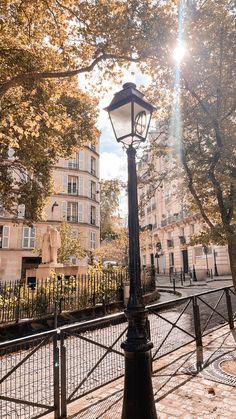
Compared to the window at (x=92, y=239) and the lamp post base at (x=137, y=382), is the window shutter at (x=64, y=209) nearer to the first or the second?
the window at (x=92, y=239)

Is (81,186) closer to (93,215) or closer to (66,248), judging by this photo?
(93,215)

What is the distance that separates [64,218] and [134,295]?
29.0 metres

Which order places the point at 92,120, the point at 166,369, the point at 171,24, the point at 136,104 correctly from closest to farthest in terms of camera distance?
1. the point at 136,104
2. the point at 166,369
3. the point at 171,24
4. the point at 92,120

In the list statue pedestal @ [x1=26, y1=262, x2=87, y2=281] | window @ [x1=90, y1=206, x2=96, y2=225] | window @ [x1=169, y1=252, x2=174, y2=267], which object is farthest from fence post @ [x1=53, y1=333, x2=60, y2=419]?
window @ [x1=169, y1=252, x2=174, y2=267]

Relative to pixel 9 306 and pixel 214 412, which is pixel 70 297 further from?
pixel 214 412

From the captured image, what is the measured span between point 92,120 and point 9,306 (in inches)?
278

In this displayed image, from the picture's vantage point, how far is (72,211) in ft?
109

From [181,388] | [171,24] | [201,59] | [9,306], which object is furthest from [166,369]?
[171,24]

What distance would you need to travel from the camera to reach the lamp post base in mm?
2893

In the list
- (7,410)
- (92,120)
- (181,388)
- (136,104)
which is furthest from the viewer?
(92,120)

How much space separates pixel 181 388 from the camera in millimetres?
4422

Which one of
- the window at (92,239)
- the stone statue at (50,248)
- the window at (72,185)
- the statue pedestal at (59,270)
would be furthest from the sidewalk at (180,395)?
the window at (72,185)

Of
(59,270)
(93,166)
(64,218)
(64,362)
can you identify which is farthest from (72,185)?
(64,362)

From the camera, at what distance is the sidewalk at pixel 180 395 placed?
3705 mm
